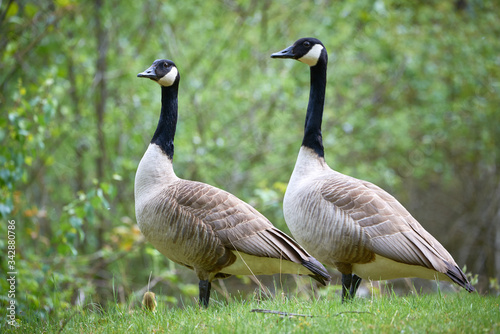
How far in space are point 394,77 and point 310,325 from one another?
9569 millimetres

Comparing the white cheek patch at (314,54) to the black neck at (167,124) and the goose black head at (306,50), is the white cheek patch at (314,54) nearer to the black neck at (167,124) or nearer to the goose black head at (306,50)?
the goose black head at (306,50)

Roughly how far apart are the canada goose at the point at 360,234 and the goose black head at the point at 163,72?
2.00m

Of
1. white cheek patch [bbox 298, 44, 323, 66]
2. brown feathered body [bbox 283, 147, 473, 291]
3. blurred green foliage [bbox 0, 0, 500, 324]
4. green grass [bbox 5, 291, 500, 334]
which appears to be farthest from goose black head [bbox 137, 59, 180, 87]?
blurred green foliage [bbox 0, 0, 500, 324]

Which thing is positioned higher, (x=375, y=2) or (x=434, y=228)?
(x=375, y=2)

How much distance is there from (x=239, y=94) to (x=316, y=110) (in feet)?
15.3

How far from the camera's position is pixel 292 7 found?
11898 millimetres

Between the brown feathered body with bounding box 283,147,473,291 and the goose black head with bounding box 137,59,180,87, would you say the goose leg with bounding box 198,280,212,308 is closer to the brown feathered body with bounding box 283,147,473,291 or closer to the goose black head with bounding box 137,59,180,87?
the brown feathered body with bounding box 283,147,473,291

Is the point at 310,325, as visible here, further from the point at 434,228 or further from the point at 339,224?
the point at 434,228

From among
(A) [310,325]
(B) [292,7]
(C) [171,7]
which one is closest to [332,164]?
(B) [292,7]

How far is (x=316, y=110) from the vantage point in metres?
5.92

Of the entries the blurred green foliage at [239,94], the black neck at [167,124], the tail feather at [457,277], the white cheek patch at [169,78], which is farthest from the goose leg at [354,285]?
the blurred green foliage at [239,94]

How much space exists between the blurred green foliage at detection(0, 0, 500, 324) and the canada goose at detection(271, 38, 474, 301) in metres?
4.71

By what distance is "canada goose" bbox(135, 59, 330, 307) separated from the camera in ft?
16.4

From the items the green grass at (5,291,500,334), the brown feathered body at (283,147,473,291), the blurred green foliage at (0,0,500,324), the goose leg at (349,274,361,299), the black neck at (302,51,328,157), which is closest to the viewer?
the green grass at (5,291,500,334)
